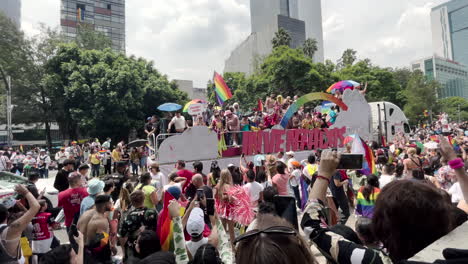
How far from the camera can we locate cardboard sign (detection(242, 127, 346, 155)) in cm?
1453

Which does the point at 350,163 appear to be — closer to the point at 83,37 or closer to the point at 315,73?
the point at 315,73

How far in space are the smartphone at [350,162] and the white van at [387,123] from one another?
21.1 meters

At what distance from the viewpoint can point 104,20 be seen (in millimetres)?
78500

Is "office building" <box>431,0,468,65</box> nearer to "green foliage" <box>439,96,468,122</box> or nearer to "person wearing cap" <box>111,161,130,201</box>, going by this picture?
"green foliage" <box>439,96,468,122</box>

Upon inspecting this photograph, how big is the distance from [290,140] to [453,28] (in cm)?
18584

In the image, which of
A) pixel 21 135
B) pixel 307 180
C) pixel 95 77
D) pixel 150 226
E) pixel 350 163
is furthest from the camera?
pixel 21 135

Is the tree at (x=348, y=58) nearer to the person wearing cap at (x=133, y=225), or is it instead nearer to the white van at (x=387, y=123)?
the white van at (x=387, y=123)

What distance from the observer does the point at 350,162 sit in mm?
2104

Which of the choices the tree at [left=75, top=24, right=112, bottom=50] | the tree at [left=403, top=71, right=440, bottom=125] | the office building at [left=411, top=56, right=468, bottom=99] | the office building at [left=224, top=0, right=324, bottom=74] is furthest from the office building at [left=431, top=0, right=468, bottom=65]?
the tree at [left=75, top=24, right=112, bottom=50]

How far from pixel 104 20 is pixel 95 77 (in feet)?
188

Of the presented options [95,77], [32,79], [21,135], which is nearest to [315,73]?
[95,77]

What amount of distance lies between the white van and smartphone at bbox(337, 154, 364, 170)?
21.1 m

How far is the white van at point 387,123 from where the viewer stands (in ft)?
71.8

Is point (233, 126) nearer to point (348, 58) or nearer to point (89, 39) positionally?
point (89, 39)
